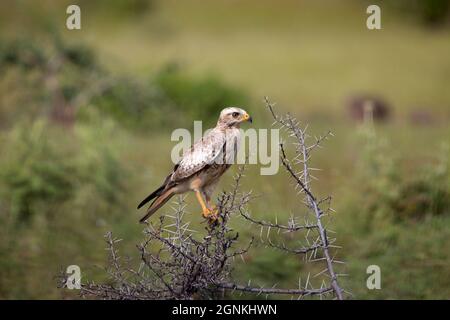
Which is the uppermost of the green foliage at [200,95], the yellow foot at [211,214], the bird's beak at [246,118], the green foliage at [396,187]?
the green foliage at [200,95]

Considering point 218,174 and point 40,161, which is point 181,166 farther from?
point 40,161

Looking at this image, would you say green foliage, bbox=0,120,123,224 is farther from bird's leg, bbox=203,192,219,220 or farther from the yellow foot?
the yellow foot

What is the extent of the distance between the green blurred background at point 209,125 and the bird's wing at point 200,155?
1.30 m

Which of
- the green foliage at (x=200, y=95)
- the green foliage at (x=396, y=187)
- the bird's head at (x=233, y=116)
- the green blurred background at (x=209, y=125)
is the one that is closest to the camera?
the bird's head at (x=233, y=116)

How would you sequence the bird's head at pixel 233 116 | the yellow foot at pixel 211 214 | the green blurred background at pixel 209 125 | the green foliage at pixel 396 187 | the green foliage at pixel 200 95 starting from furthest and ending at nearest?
1. the green foliage at pixel 200 95
2. the green foliage at pixel 396 187
3. the green blurred background at pixel 209 125
4. the bird's head at pixel 233 116
5. the yellow foot at pixel 211 214

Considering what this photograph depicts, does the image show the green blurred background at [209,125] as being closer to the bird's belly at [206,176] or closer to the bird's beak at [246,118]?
the bird's belly at [206,176]

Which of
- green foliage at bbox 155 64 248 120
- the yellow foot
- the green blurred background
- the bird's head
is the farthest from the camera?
green foliage at bbox 155 64 248 120

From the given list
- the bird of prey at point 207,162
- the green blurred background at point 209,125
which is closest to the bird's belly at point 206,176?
the bird of prey at point 207,162

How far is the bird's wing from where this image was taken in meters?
6.22

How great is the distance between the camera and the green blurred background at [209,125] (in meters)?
8.70

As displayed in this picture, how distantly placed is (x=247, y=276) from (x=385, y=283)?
A: 1294 millimetres

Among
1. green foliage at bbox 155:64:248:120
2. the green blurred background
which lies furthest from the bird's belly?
green foliage at bbox 155:64:248:120

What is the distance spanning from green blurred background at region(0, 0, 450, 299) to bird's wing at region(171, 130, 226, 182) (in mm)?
1299
